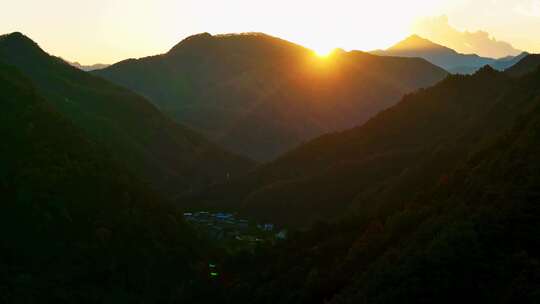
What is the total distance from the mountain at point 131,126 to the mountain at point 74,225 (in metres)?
52.6

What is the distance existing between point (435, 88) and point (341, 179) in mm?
33915

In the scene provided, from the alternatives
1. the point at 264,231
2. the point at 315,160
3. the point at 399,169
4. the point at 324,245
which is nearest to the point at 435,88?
the point at 315,160

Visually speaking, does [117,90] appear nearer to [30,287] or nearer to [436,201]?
[30,287]

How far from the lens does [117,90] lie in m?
170

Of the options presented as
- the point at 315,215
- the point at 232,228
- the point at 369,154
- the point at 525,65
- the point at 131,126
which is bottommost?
the point at 232,228

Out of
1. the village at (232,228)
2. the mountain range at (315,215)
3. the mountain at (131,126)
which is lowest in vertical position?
the village at (232,228)

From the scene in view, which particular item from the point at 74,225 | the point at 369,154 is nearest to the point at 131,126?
the point at 369,154

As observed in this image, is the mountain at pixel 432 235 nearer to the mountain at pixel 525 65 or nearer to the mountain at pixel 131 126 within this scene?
the mountain at pixel 525 65

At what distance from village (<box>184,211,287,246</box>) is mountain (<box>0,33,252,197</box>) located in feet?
89.4

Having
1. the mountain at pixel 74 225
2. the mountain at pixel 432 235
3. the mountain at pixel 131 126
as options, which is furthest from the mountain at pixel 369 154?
the mountain at pixel 74 225

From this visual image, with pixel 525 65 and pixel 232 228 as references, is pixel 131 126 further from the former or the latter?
pixel 525 65

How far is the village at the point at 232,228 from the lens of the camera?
280 ft

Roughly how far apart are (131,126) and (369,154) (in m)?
72.0

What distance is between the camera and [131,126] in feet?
503
